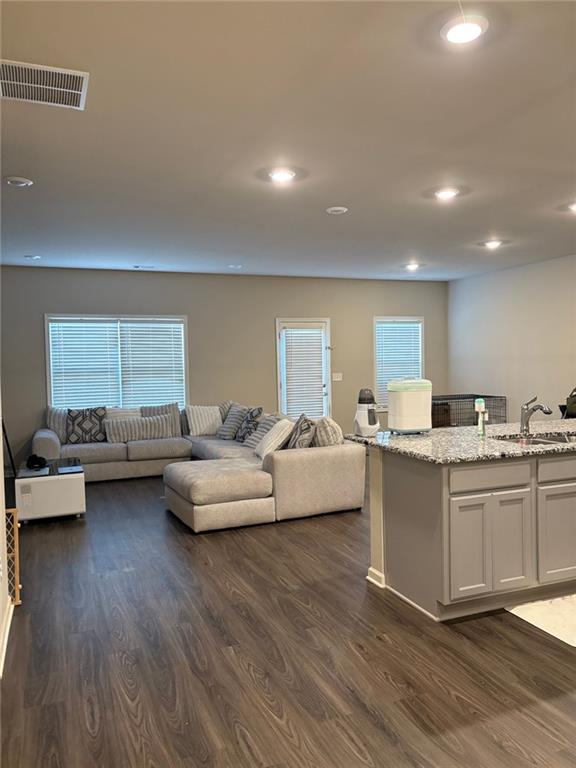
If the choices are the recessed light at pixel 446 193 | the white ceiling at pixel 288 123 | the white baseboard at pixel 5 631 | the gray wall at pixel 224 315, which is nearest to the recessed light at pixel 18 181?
the white ceiling at pixel 288 123

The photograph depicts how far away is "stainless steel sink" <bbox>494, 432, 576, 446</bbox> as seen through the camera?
3.72 meters

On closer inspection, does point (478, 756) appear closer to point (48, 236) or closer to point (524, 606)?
point (524, 606)

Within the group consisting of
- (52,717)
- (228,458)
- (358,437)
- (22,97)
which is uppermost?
(22,97)

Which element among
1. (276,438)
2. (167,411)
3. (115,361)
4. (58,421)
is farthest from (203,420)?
(276,438)

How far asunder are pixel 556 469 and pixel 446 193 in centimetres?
227

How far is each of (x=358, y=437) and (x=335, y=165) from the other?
1.75m

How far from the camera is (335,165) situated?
375 centimetres

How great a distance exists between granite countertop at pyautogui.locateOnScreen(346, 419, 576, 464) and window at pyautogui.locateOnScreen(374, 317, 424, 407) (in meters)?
5.71

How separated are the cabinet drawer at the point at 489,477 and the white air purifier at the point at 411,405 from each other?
633 mm

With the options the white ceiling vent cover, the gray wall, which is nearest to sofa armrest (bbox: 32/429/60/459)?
the gray wall

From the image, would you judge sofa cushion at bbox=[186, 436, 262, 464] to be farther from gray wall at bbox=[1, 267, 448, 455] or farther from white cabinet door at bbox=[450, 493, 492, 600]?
white cabinet door at bbox=[450, 493, 492, 600]

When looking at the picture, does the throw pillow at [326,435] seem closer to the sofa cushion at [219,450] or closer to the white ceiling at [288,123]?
the sofa cushion at [219,450]

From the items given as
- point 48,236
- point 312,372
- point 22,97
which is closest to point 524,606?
point 22,97

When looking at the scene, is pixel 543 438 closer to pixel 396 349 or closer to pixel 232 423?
pixel 232 423
